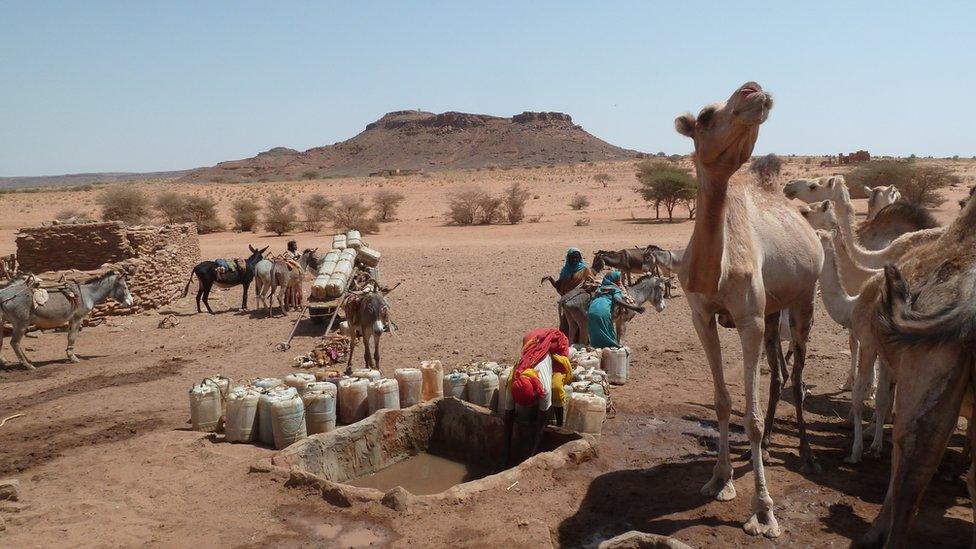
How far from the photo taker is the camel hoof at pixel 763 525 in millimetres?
5004

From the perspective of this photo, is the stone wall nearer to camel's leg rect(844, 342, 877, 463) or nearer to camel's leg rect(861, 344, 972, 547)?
camel's leg rect(844, 342, 877, 463)

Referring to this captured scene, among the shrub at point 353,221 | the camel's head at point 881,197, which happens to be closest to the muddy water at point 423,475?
the camel's head at point 881,197

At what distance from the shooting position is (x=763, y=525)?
16.6 feet

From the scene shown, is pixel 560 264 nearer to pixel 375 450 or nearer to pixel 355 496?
pixel 375 450

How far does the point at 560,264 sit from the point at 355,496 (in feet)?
48.9

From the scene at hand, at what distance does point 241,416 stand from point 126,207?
1396 inches

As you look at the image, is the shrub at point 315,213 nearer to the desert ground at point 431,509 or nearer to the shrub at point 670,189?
the shrub at point 670,189

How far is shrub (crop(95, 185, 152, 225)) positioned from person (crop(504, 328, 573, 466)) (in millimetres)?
34792

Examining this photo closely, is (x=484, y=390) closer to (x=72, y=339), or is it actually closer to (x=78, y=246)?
(x=72, y=339)

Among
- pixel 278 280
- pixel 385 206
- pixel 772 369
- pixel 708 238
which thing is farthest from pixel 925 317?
pixel 385 206

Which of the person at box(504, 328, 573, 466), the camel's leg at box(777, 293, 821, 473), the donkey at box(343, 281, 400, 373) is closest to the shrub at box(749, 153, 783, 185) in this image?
the camel's leg at box(777, 293, 821, 473)

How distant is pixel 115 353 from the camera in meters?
12.8

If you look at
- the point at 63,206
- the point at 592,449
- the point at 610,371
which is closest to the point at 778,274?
the point at 592,449

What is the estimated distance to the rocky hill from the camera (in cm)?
11306
